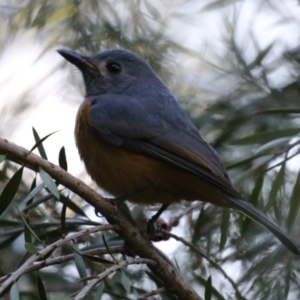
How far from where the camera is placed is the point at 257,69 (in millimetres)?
4438

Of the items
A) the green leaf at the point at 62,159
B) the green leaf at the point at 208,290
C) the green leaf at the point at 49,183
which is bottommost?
the green leaf at the point at 208,290

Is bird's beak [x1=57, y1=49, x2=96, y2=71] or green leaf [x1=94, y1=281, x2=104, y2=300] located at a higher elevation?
bird's beak [x1=57, y1=49, x2=96, y2=71]

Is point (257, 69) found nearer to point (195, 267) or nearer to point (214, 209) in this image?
point (214, 209)

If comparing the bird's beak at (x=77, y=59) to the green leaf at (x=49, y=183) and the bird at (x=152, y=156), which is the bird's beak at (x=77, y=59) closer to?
the bird at (x=152, y=156)

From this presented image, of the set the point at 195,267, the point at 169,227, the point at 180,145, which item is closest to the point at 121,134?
the point at 180,145

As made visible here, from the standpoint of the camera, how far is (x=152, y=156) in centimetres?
402

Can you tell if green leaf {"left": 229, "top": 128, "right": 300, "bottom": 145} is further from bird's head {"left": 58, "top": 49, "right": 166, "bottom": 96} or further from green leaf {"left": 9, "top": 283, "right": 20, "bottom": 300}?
green leaf {"left": 9, "top": 283, "right": 20, "bottom": 300}

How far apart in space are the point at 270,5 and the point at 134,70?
42.2 inches

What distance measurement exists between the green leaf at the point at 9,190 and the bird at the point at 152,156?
1485 millimetres

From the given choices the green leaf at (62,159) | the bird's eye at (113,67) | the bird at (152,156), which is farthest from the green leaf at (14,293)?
the bird's eye at (113,67)

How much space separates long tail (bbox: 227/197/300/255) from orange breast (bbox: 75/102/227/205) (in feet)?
0.80

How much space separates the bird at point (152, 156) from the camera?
12.5ft

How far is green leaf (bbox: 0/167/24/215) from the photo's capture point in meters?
2.48

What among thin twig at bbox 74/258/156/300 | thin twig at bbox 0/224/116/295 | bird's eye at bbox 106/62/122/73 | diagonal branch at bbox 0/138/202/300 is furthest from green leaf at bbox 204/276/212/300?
bird's eye at bbox 106/62/122/73
